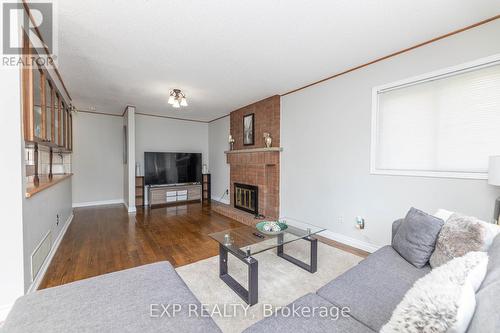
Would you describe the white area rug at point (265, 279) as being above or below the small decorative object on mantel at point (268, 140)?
below

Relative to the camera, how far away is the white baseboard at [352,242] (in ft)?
9.07

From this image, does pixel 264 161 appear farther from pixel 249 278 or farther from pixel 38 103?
pixel 38 103

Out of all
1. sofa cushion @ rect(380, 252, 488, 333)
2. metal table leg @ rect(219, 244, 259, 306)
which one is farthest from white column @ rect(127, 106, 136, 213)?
sofa cushion @ rect(380, 252, 488, 333)

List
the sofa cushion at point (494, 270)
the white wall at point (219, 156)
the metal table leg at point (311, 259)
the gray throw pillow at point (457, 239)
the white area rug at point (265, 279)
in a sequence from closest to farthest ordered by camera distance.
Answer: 1. the sofa cushion at point (494, 270)
2. the gray throw pillow at point (457, 239)
3. the white area rug at point (265, 279)
4. the metal table leg at point (311, 259)
5. the white wall at point (219, 156)

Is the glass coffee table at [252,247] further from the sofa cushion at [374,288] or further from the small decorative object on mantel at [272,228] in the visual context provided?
the sofa cushion at [374,288]

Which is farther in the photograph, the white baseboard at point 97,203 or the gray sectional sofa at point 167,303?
the white baseboard at point 97,203

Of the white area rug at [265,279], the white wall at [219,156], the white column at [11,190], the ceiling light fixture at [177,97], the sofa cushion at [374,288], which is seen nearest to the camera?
the sofa cushion at [374,288]

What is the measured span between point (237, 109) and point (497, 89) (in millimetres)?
4157

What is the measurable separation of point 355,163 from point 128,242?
3.36 m

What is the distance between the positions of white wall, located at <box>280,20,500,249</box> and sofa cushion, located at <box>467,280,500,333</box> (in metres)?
1.85

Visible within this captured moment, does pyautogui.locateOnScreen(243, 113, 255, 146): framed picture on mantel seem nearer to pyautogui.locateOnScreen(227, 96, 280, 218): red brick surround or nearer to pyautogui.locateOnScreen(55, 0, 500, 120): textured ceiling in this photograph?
pyautogui.locateOnScreen(227, 96, 280, 218): red brick surround

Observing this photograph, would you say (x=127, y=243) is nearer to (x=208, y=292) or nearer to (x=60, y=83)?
(x=208, y=292)

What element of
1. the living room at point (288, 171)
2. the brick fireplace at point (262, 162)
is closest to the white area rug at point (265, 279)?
the living room at point (288, 171)

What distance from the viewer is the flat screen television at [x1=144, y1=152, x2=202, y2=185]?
5449 millimetres
